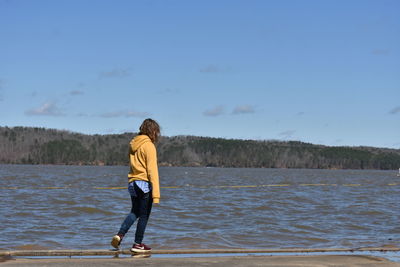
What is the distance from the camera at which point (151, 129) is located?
10.0 meters

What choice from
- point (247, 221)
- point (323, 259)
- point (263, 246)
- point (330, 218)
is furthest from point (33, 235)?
point (330, 218)

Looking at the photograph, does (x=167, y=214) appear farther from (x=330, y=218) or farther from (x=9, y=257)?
(x=9, y=257)

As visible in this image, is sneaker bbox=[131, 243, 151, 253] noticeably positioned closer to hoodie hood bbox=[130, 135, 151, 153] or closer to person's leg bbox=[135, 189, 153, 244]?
person's leg bbox=[135, 189, 153, 244]

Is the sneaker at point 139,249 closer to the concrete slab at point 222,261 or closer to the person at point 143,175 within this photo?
the person at point 143,175

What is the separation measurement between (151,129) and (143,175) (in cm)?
73

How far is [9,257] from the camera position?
344 inches

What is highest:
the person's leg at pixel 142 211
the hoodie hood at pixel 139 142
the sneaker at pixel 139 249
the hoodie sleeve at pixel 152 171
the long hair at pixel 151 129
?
the long hair at pixel 151 129

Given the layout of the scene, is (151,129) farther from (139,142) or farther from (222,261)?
(222,261)

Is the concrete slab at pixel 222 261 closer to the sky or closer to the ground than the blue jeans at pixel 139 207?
closer to the ground

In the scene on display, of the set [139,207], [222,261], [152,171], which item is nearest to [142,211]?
[139,207]

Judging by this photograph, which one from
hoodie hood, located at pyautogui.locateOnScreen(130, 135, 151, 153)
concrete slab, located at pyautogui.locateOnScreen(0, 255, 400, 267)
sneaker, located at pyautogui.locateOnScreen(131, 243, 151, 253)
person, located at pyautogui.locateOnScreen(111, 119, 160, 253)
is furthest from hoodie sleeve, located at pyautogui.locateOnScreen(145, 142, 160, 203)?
concrete slab, located at pyautogui.locateOnScreen(0, 255, 400, 267)

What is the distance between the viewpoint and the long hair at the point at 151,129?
10.0 meters

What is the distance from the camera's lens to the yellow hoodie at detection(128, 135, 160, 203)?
9.80 meters

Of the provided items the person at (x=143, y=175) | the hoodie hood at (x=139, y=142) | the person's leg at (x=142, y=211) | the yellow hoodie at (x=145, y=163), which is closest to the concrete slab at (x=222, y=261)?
the person's leg at (x=142, y=211)
